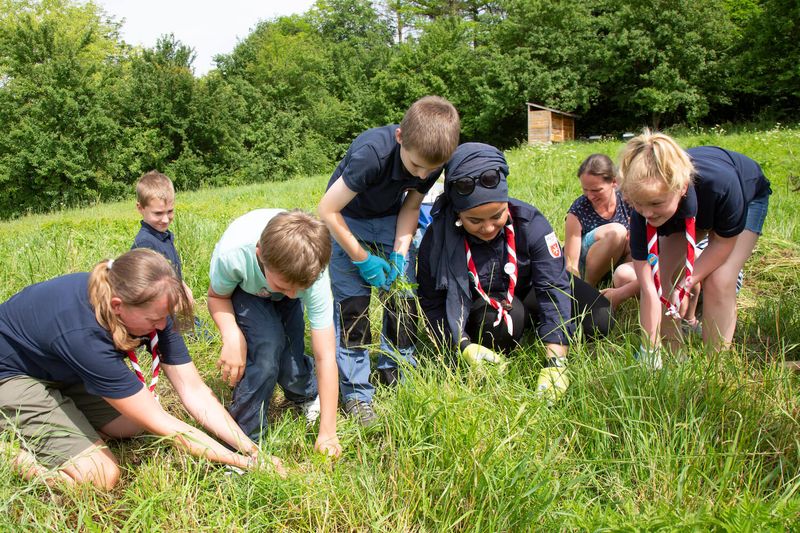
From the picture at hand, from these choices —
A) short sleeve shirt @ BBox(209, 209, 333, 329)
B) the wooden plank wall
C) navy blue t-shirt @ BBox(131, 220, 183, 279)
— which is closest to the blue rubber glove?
short sleeve shirt @ BBox(209, 209, 333, 329)

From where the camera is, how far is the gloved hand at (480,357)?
2.49 meters

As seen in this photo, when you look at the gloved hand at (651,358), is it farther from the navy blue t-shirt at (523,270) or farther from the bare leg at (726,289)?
the bare leg at (726,289)

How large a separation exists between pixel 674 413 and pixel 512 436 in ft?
1.99

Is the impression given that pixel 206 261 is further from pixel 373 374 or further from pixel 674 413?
pixel 674 413

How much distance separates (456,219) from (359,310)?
701mm

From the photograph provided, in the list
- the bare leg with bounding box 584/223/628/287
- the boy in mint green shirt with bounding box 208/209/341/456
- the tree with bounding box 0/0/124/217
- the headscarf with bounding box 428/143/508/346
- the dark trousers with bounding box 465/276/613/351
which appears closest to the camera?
the boy in mint green shirt with bounding box 208/209/341/456

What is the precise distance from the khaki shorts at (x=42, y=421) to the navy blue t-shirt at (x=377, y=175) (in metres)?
1.57

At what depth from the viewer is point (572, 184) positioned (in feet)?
24.9

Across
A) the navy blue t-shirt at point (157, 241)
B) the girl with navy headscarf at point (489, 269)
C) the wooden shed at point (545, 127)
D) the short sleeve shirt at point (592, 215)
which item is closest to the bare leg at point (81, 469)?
the girl with navy headscarf at point (489, 269)

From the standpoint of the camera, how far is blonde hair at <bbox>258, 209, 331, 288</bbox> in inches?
80.9

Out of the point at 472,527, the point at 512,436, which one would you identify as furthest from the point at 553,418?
the point at 472,527

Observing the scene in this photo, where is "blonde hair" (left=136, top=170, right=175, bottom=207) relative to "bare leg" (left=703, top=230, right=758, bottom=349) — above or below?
above

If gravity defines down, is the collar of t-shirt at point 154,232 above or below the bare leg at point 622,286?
above

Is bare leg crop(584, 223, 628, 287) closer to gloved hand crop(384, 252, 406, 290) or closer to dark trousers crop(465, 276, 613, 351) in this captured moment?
dark trousers crop(465, 276, 613, 351)
